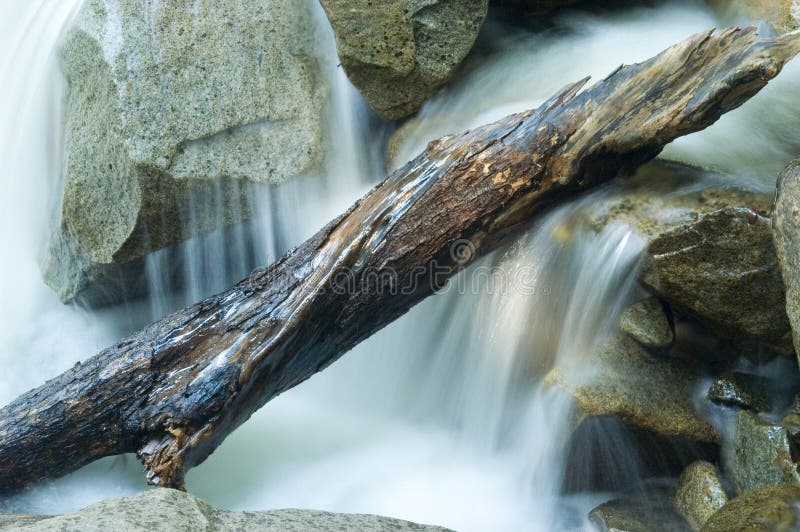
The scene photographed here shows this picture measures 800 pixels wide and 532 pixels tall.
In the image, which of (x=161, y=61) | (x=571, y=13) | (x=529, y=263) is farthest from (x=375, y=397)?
(x=571, y=13)

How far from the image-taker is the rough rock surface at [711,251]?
300cm

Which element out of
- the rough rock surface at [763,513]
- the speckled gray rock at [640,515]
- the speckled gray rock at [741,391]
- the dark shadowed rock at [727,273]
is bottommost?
the speckled gray rock at [640,515]

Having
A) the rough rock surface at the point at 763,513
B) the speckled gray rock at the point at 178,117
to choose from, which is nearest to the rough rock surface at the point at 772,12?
the speckled gray rock at the point at 178,117

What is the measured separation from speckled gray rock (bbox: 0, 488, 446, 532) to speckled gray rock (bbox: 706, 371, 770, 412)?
62.6 inches

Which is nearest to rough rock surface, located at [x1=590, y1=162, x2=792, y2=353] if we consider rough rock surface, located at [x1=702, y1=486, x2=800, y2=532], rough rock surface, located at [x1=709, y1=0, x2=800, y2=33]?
rough rock surface, located at [x1=702, y1=486, x2=800, y2=532]

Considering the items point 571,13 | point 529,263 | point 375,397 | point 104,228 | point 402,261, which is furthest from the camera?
point 571,13

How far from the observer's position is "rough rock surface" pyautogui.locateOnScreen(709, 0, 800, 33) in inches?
159

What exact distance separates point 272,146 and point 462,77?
121cm

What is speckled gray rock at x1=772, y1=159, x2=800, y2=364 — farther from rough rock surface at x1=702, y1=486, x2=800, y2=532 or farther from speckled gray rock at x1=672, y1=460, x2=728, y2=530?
speckled gray rock at x1=672, y1=460, x2=728, y2=530

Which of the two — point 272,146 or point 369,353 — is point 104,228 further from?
point 369,353

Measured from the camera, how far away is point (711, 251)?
3047mm

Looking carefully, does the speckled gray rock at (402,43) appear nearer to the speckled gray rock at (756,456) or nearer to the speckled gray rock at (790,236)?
the speckled gray rock at (790,236)

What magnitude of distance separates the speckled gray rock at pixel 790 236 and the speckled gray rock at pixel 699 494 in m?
0.81

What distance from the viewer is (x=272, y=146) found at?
4.44 m
